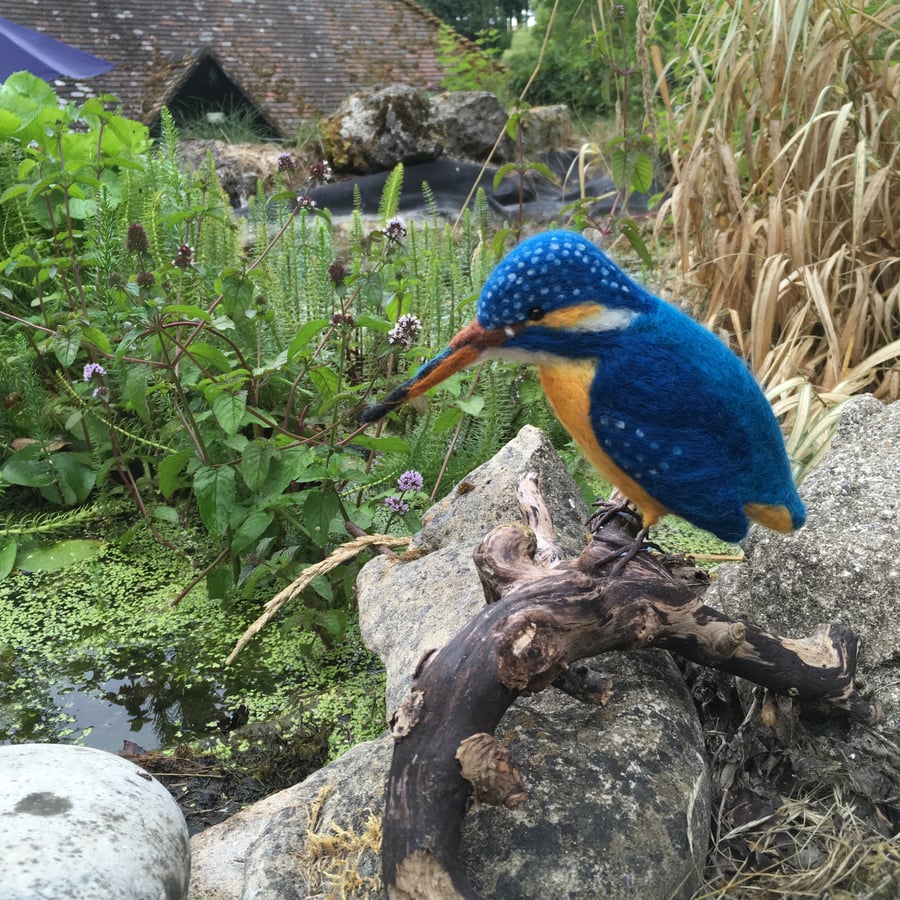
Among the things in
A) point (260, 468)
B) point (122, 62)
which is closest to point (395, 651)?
point (260, 468)

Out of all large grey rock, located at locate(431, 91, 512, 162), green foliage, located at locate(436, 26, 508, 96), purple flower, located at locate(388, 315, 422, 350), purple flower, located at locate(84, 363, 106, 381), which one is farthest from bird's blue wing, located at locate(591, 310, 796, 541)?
green foliage, located at locate(436, 26, 508, 96)

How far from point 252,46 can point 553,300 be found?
1341cm

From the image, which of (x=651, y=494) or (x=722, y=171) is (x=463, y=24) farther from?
(x=651, y=494)

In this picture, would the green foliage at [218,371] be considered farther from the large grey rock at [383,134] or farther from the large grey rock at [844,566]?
the large grey rock at [383,134]

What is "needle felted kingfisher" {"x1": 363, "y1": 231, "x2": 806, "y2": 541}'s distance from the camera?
1.25 meters

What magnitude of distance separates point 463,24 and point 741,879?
2225 centimetres

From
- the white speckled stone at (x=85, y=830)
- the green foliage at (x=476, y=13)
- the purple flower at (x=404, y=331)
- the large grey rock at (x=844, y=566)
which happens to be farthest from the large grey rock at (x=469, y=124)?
the green foliage at (x=476, y=13)

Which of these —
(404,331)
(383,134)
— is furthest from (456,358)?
(383,134)

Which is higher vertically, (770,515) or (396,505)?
(770,515)

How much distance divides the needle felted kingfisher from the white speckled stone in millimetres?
762

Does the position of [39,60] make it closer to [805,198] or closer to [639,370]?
[805,198]

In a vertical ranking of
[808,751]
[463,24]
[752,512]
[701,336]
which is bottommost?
[463,24]

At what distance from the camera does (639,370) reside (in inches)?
49.0

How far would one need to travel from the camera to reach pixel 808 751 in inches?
57.9
